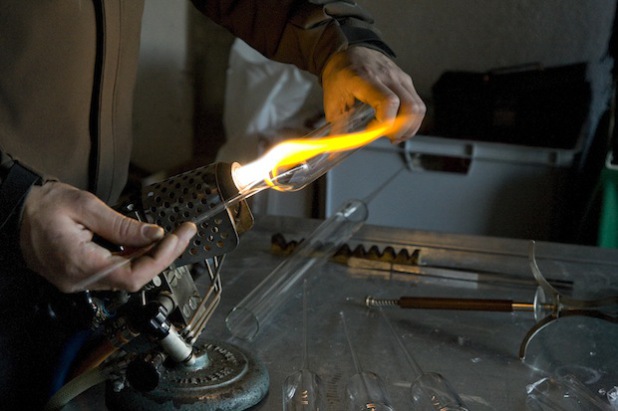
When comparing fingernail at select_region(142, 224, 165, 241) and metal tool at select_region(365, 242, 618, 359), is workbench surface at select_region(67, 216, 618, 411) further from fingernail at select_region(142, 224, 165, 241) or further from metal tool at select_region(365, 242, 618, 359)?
fingernail at select_region(142, 224, 165, 241)

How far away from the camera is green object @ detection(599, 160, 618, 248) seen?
5.97ft

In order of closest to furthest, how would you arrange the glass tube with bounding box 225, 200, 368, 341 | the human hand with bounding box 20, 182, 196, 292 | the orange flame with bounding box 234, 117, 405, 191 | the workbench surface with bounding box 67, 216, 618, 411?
the human hand with bounding box 20, 182, 196, 292 → the orange flame with bounding box 234, 117, 405, 191 → the workbench surface with bounding box 67, 216, 618, 411 → the glass tube with bounding box 225, 200, 368, 341

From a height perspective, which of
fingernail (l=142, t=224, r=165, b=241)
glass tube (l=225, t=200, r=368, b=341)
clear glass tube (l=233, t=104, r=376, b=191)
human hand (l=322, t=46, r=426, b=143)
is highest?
human hand (l=322, t=46, r=426, b=143)

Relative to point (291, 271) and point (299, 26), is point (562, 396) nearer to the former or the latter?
point (291, 271)

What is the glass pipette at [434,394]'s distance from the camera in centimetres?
83

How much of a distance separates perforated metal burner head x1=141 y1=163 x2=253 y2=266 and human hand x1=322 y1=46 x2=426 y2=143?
31cm

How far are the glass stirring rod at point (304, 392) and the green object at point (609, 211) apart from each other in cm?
117

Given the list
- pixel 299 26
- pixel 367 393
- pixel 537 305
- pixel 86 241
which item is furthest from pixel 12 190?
pixel 537 305

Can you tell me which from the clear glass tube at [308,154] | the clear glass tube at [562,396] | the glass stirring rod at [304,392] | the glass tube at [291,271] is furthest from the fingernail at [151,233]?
the clear glass tube at [562,396]

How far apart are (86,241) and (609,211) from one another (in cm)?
147

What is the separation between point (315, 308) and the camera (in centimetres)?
115

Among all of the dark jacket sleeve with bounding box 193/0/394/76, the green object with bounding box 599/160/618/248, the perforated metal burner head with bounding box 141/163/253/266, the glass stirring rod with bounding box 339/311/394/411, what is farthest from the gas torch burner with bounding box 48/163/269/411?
the green object with bounding box 599/160/618/248

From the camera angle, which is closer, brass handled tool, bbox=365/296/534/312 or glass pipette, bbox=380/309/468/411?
glass pipette, bbox=380/309/468/411

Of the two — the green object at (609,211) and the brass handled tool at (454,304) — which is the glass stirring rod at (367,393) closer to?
the brass handled tool at (454,304)
